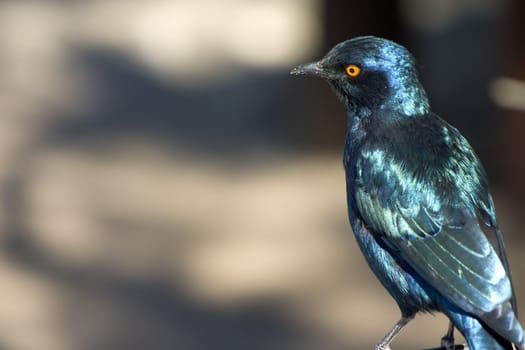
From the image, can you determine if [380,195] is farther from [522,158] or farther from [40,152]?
[40,152]

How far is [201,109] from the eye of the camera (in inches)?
410

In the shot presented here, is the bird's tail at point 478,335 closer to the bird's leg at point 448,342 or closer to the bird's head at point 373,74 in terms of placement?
the bird's leg at point 448,342

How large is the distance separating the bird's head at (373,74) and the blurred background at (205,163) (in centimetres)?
318

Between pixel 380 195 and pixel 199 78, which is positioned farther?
pixel 199 78

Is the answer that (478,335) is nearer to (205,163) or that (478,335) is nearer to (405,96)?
(405,96)

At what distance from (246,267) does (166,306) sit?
2.31 feet

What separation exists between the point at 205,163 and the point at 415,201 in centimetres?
579

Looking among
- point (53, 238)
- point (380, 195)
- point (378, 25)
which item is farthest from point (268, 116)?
point (380, 195)

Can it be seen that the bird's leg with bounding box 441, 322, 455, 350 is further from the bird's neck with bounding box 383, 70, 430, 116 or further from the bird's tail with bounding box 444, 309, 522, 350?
the bird's neck with bounding box 383, 70, 430, 116

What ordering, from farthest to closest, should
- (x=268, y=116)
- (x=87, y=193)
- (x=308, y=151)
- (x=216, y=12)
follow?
1. (x=216, y=12)
2. (x=268, y=116)
3. (x=308, y=151)
4. (x=87, y=193)

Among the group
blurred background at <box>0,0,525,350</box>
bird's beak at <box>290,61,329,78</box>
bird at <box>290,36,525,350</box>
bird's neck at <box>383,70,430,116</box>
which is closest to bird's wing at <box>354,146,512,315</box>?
bird at <box>290,36,525,350</box>

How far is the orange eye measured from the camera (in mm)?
3857

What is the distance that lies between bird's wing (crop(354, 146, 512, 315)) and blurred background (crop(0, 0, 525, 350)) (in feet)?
10.6

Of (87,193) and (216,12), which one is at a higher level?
(216,12)
